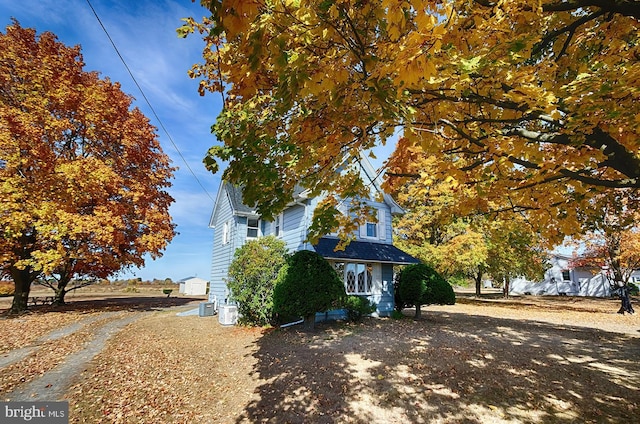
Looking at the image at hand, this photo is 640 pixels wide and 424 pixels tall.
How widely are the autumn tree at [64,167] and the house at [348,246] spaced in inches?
169

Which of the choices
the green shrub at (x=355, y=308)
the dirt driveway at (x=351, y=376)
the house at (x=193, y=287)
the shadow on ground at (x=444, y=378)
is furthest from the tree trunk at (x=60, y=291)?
the house at (x=193, y=287)

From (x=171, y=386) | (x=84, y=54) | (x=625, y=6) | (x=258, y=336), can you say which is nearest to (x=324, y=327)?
(x=258, y=336)

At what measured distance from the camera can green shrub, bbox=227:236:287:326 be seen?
12.1m

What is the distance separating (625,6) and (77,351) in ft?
44.5

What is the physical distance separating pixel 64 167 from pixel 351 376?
15140 mm

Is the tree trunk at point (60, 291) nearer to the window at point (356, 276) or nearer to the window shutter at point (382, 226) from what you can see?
the window at point (356, 276)

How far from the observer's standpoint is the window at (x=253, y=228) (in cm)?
1731

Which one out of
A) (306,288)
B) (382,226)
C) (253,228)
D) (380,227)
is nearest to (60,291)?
(253,228)

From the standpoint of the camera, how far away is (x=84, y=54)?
54.4ft

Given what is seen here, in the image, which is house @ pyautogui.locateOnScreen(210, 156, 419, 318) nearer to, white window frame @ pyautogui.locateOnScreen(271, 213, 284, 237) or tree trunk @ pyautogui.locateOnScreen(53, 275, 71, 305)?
white window frame @ pyautogui.locateOnScreen(271, 213, 284, 237)

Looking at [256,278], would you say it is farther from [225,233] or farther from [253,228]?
[225,233]

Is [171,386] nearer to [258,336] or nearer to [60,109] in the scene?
[258,336]

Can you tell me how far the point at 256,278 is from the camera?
12336 millimetres

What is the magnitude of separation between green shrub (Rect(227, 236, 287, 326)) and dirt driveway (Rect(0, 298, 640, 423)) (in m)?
1.39
